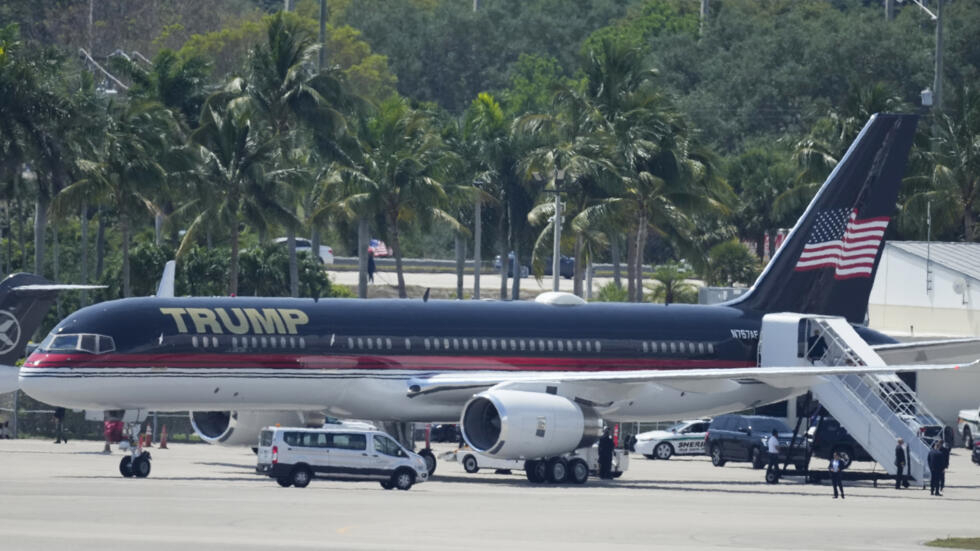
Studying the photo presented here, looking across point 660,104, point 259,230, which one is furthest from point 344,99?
point 660,104

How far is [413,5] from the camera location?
190 meters

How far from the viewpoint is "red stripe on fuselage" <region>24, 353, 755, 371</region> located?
43875 millimetres

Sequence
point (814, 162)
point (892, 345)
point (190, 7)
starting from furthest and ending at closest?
point (190, 7) → point (814, 162) → point (892, 345)

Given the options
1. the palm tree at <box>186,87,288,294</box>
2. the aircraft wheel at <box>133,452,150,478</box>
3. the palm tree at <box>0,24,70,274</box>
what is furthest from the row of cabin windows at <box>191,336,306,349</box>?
the palm tree at <box>0,24,70,274</box>

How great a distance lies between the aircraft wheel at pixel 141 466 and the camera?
44.2 meters

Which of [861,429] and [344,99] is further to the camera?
[344,99]

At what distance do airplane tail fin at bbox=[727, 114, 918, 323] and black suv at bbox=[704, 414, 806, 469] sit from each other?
20.3 feet

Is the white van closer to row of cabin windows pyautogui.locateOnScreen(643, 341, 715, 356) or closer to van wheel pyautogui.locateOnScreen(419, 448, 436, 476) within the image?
van wheel pyautogui.locateOnScreen(419, 448, 436, 476)

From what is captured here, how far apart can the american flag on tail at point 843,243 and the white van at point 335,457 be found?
18350 millimetres

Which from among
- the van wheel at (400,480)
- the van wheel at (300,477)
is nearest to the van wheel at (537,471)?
the van wheel at (400,480)

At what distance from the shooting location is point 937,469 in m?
46.4

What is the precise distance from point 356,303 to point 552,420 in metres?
7.17

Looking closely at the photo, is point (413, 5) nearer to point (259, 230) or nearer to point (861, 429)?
point (259, 230)

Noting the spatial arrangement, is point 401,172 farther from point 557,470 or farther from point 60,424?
point 557,470
